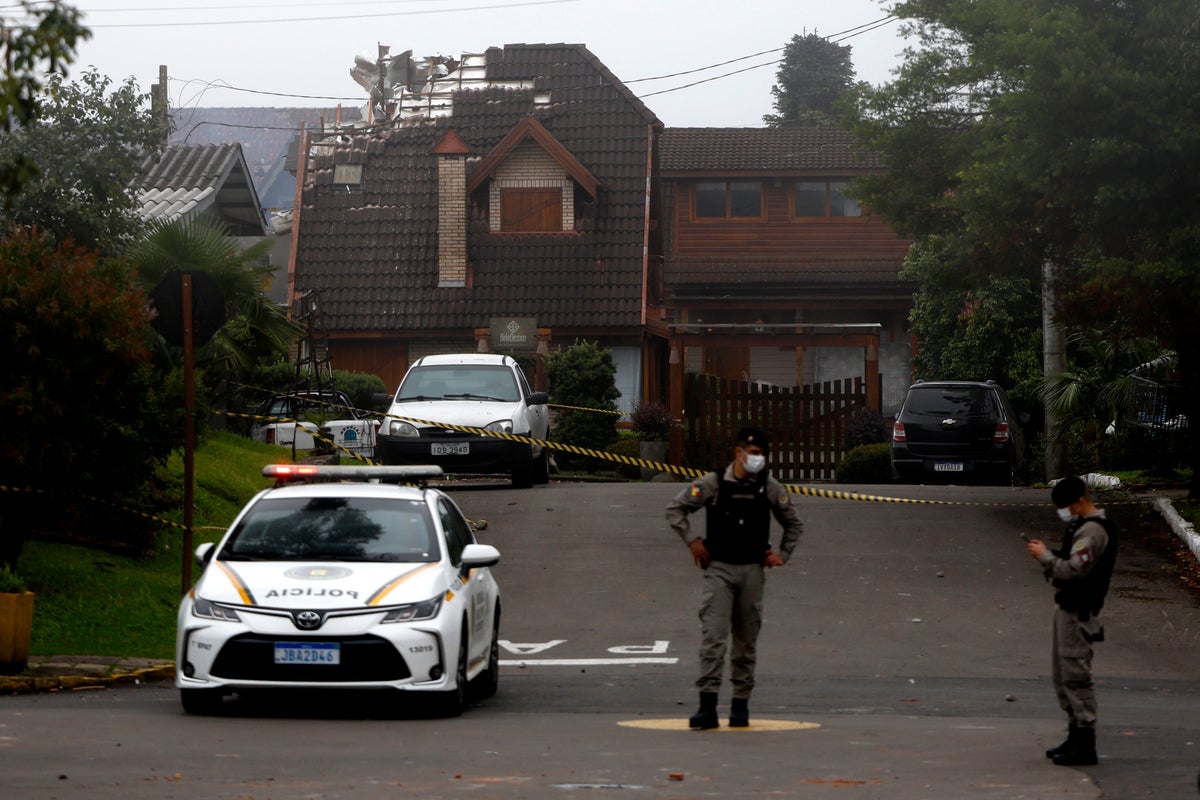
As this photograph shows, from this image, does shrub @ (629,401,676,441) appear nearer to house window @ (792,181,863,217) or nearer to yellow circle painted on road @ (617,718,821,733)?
house window @ (792,181,863,217)

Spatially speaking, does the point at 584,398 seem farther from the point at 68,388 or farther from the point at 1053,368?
the point at 68,388

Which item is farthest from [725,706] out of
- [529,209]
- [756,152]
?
[756,152]

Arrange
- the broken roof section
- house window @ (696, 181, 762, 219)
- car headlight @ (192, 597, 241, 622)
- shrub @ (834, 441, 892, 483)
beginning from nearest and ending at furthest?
car headlight @ (192, 597, 241, 622) → shrub @ (834, 441, 892, 483) → the broken roof section → house window @ (696, 181, 762, 219)

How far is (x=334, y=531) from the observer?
12094mm

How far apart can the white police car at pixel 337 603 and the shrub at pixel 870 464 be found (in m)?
20.8

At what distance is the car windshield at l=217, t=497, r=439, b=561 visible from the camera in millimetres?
11852

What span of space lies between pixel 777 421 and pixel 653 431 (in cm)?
226

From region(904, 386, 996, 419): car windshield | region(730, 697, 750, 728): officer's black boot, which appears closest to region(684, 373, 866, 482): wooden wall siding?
region(904, 386, 996, 419): car windshield

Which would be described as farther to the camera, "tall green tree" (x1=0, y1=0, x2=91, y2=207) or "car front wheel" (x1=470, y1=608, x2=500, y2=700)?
"car front wheel" (x1=470, y1=608, x2=500, y2=700)

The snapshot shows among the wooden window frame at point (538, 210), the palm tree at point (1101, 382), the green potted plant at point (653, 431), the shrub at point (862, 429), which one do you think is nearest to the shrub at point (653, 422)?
the green potted plant at point (653, 431)

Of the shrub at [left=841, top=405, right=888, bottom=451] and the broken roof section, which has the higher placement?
the broken roof section

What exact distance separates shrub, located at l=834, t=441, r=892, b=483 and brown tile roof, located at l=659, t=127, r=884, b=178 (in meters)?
18.5

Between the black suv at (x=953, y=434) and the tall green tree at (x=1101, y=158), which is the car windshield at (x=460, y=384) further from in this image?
the tall green tree at (x=1101, y=158)

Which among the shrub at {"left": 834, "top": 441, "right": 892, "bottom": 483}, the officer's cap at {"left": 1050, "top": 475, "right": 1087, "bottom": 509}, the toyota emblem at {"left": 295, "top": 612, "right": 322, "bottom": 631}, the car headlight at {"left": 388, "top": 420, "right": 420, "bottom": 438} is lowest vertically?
the shrub at {"left": 834, "top": 441, "right": 892, "bottom": 483}
